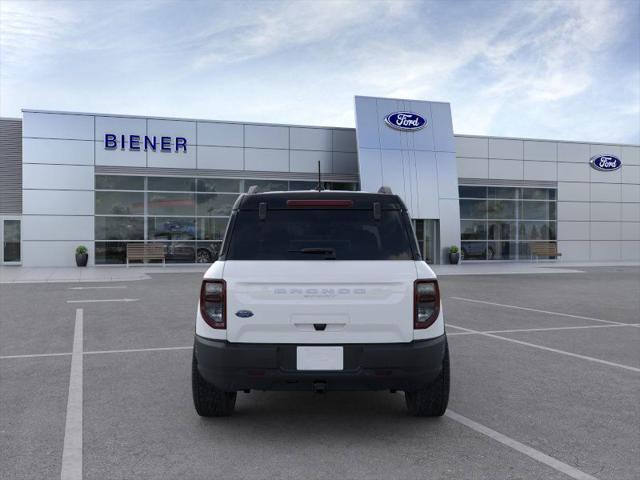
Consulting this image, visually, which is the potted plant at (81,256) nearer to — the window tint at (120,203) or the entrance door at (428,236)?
the window tint at (120,203)

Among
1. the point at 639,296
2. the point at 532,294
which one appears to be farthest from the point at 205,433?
the point at 639,296

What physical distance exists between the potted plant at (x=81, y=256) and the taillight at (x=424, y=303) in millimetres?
23064

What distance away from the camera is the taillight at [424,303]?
3.91 metres

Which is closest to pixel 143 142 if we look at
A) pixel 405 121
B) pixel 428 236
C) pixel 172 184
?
pixel 172 184

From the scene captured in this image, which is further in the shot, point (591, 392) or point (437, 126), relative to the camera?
point (437, 126)

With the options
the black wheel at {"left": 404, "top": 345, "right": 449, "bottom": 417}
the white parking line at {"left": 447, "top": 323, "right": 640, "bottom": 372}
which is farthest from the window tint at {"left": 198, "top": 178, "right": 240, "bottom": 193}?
the black wheel at {"left": 404, "top": 345, "right": 449, "bottom": 417}

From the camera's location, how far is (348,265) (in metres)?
3.93

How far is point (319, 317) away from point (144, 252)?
2266 centimetres

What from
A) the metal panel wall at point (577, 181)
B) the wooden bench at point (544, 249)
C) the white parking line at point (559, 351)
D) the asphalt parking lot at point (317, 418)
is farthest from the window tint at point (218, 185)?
the white parking line at point (559, 351)

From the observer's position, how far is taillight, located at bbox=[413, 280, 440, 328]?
3.91 metres

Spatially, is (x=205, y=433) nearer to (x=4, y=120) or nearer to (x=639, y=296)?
(x=639, y=296)

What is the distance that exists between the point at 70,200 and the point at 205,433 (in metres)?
23.1

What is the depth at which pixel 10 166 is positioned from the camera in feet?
84.4

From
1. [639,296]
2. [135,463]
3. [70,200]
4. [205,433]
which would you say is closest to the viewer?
[135,463]
